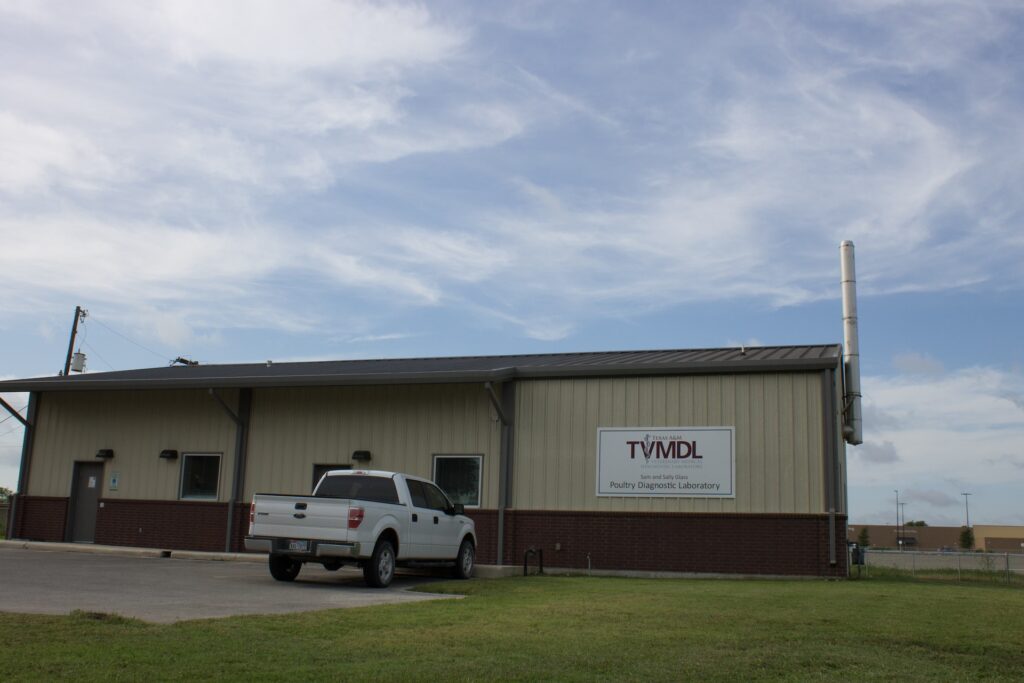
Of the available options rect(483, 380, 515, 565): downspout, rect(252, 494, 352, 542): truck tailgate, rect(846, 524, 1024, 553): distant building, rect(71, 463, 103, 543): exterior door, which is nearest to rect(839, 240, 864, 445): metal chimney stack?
rect(483, 380, 515, 565): downspout

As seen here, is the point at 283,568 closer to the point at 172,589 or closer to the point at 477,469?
the point at 172,589

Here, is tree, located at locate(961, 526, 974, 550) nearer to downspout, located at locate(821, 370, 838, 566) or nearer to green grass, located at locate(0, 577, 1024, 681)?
downspout, located at locate(821, 370, 838, 566)

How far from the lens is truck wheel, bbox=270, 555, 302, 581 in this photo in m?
15.5

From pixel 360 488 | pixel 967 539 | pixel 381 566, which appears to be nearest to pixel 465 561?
pixel 360 488

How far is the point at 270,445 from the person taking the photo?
2373cm

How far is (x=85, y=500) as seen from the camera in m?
25.5

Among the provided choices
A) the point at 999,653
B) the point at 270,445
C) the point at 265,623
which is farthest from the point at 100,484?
the point at 999,653

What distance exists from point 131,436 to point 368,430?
656cm

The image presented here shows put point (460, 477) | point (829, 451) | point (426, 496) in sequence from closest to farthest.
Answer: point (426, 496) → point (829, 451) → point (460, 477)

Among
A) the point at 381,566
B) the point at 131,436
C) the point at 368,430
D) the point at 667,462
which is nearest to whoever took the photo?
the point at 381,566

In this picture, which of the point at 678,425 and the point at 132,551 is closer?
the point at 678,425

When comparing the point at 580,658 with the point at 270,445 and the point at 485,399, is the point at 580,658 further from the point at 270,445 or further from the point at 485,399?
the point at 270,445

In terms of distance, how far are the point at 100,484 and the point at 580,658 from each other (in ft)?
67.7

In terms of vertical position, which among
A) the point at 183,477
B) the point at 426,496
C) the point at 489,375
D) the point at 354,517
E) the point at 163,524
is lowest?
the point at 163,524
